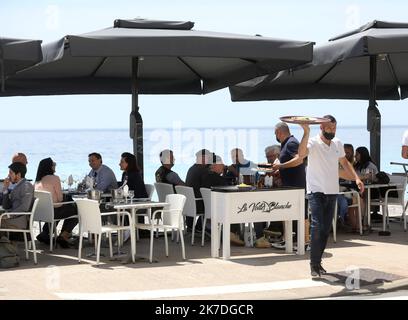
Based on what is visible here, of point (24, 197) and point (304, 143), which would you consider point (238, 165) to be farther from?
point (304, 143)

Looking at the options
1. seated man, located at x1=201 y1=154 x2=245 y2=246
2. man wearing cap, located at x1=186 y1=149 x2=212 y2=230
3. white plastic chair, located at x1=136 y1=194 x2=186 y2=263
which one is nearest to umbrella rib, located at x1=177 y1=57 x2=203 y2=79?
man wearing cap, located at x1=186 y1=149 x2=212 y2=230

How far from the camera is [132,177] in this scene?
11.8 m

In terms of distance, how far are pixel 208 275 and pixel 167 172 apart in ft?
11.7

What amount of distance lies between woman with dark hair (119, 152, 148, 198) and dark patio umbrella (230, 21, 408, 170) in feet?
9.19

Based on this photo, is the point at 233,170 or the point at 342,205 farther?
the point at 233,170

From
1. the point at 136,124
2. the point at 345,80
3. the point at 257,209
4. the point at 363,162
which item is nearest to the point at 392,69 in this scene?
the point at 345,80

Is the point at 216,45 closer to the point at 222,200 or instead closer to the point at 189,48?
the point at 189,48

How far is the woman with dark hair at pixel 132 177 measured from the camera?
38.5 ft

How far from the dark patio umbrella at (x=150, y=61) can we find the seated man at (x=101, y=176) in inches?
51.9

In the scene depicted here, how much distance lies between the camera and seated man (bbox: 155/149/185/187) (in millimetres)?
12375

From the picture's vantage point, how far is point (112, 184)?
38.8ft

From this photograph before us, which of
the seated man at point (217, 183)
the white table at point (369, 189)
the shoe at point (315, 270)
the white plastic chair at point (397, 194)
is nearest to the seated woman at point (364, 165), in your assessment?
the white table at point (369, 189)

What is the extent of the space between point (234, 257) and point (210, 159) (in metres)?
2.11

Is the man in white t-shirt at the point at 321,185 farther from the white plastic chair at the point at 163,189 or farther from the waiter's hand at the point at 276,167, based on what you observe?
the white plastic chair at the point at 163,189
